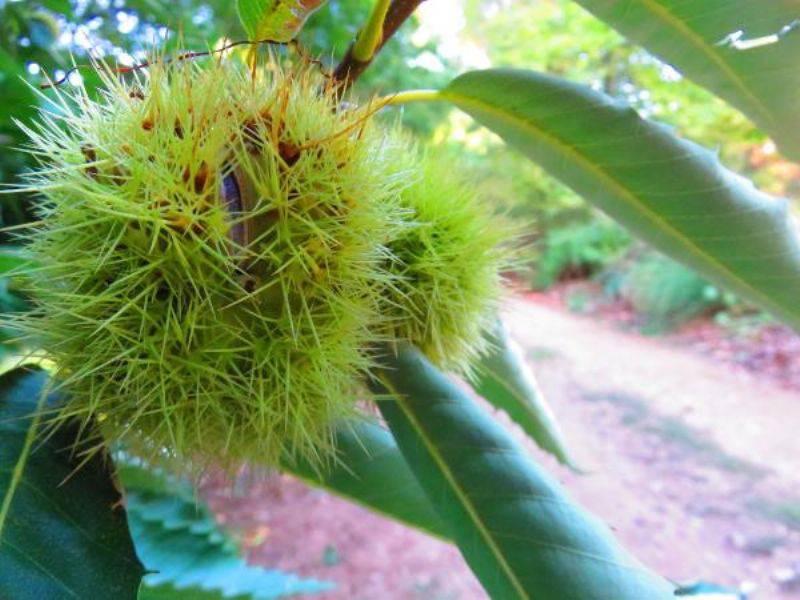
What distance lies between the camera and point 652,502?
12.5 ft

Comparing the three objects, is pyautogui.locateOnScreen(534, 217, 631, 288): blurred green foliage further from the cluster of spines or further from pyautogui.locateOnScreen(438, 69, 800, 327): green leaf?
the cluster of spines

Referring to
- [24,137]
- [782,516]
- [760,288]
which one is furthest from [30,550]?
[782,516]

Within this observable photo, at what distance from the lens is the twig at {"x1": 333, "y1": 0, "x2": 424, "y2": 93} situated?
699 mm

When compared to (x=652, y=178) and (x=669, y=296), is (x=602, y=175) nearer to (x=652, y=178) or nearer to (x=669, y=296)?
(x=652, y=178)

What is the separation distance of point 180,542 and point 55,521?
536mm

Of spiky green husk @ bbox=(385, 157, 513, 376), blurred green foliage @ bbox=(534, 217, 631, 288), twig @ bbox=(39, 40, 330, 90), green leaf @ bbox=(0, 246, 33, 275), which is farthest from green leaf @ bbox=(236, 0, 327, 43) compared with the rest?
blurred green foliage @ bbox=(534, 217, 631, 288)

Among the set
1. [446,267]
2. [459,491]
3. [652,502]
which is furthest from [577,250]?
[459,491]

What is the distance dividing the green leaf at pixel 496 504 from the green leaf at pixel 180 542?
408 millimetres

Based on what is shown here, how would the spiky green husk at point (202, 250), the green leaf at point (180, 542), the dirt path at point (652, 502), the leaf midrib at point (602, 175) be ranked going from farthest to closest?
the dirt path at point (652, 502)
the green leaf at point (180, 542)
the leaf midrib at point (602, 175)
the spiky green husk at point (202, 250)

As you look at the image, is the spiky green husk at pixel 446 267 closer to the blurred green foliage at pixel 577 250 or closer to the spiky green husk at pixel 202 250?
the spiky green husk at pixel 202 250

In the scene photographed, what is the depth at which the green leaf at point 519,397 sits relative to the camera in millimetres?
997

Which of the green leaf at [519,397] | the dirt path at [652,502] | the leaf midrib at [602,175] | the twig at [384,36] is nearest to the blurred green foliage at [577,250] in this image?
the dirt path at [652,502]

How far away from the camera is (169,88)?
1.87 feet

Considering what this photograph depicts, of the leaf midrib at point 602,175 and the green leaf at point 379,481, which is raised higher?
the leaf midrib at point 602,175
